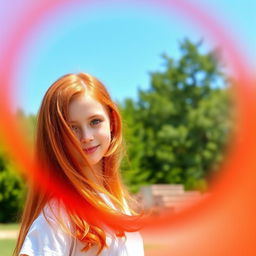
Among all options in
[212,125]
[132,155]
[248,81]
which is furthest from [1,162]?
[212,125]

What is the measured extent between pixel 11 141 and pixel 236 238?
342 inches

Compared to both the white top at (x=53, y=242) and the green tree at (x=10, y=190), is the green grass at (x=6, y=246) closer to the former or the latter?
the white top at (x=53, y=242)

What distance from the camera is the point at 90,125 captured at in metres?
1.64

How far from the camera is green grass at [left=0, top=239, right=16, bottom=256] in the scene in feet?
24.1

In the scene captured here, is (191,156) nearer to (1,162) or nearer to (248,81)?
(248,81)

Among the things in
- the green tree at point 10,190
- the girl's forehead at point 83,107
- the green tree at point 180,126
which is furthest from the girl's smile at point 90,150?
the green tree at point 180,126

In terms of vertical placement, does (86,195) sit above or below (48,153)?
below

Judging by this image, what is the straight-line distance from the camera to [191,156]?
2589cm

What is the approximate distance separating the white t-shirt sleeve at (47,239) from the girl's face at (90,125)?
0.83 feet

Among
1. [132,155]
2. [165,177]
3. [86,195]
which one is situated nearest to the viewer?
[86,195]

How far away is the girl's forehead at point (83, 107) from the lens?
1581 mm

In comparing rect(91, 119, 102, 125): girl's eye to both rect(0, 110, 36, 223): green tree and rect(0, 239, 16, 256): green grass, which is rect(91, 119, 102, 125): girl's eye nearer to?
rect(0, 239, 16, 256): green grass

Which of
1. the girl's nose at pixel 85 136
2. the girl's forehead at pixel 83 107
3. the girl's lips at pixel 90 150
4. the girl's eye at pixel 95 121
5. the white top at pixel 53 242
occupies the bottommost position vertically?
the white top at pixel 53 242

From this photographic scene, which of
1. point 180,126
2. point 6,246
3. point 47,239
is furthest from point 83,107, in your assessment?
point 180,126
